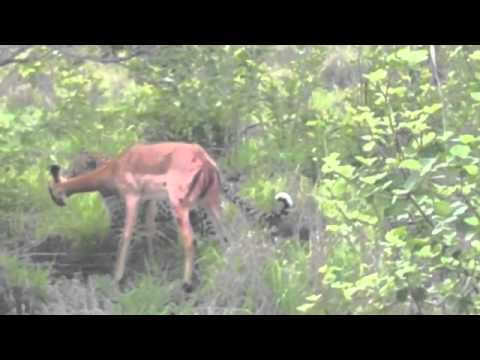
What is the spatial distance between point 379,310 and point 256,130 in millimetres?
2277

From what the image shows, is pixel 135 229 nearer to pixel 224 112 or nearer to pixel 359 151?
pixel 224 112

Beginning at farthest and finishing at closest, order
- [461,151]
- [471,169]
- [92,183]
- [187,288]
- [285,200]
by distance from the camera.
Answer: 1. [92,183]
2. [285,200]
3. [187,288]
4. [471,169]
5. [461,151]

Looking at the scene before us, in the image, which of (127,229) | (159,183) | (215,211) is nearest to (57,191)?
(127,229)

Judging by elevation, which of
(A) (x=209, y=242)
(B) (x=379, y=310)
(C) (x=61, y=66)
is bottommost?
(B) (x=379, y=310)

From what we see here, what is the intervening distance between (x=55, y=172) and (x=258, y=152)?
126 cm

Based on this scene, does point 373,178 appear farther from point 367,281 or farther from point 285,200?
point 285,200

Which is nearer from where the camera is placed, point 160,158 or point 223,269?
point 223,269

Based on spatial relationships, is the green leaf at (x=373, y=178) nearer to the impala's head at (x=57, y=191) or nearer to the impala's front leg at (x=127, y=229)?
the impala's front leg at (x=127, y=229)

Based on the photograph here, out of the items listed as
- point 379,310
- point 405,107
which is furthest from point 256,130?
point 379,310

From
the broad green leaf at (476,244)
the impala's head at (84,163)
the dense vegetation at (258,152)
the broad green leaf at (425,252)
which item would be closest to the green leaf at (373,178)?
the dense vegetation at (258,152)

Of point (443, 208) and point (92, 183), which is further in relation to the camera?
point (92, 183)

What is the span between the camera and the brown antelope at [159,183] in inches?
235

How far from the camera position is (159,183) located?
599 cm

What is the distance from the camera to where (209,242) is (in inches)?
234
